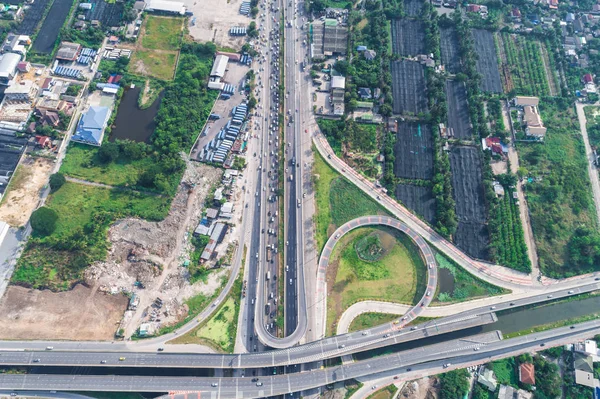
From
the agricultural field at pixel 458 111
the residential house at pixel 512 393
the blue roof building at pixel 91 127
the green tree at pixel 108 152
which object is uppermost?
the agricultural field at pixel 458 111

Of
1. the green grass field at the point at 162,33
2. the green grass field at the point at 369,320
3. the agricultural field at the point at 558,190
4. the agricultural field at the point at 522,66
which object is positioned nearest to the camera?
the green grass field at the point at 369,320

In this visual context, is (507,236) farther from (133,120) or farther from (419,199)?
(133,120)

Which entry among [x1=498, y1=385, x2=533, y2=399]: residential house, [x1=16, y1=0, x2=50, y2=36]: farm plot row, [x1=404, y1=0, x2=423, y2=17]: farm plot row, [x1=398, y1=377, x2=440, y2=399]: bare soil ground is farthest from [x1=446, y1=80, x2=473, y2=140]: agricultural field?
[x1=16, y1=0, x2=50, y2=36]: farm plot row

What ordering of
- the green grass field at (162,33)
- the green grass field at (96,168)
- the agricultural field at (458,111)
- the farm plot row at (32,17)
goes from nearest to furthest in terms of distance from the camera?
the green grass field at (96,168)
the agricultural field at (458,111)
the farm plot row at (32,17)
the green grass field at (162,33)

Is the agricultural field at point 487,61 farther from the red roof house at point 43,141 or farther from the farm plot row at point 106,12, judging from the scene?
the red roof house at point 43,141

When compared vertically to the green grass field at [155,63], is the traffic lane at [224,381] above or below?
below

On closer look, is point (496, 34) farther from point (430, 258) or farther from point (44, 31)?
point (44, 31)

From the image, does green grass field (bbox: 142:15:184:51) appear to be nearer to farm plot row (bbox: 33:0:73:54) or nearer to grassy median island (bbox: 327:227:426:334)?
farm plot row (bbox: 33:0:73:54)

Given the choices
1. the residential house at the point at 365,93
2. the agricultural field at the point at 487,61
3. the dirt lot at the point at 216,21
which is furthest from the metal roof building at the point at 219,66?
the agricultural field at the point at 487,61
